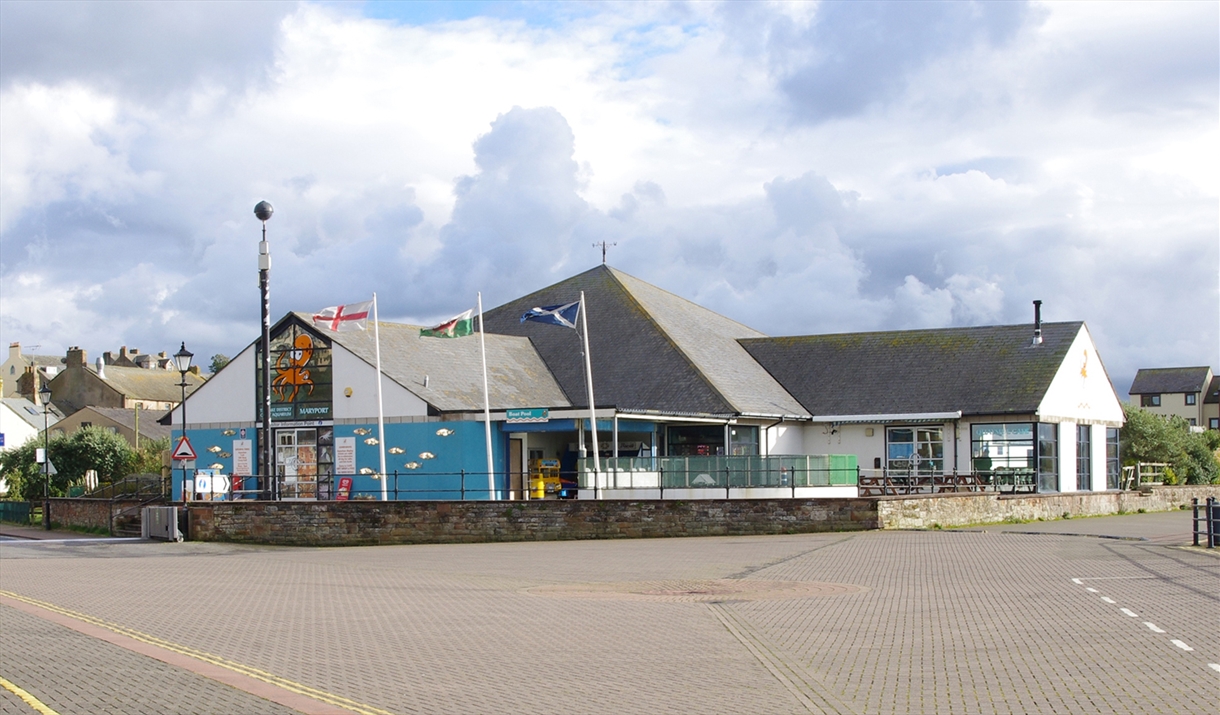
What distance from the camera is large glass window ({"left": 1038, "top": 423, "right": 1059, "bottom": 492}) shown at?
39.1 metres

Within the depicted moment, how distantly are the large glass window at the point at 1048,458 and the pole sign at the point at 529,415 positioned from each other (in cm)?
1641

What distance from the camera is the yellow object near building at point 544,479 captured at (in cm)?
3491

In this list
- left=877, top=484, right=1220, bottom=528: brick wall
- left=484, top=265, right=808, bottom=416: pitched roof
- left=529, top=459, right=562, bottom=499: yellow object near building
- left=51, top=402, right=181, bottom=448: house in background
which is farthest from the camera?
left=51, top=402, right=181, bottom=448: house in background

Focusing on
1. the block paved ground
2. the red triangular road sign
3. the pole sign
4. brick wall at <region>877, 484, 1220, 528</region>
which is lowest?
brick wall at <region>877, 484, 1220, 528</region>

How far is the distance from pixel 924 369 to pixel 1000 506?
1037 centimetres

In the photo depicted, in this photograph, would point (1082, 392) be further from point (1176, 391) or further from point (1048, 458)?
point (1176, 391)

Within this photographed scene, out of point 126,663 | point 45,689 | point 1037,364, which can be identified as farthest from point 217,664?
point 1037,364

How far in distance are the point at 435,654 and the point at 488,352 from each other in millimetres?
30694

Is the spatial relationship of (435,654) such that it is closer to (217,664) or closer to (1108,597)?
(217,664)

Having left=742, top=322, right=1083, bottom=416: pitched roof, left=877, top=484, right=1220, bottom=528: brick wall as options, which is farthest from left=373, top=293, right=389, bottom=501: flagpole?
left=742, top=322, right=1083, bottom=416: pitched roof

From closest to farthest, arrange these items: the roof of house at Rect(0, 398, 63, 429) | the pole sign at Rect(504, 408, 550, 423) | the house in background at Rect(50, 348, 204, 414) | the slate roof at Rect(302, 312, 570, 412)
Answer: the pole sign at Rect(504, 408, 550, 423) < the slate roof at Rect(302, 312, 570, 412) < the roof of house at Rect(0, 398, 63, 429) < the house in background at Rect(50, 348, 204, 414)

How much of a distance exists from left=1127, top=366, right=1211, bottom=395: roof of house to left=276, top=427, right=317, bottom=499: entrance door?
342 ft

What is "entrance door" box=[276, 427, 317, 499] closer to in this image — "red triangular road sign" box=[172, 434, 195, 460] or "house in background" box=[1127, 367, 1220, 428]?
"red triangular road sign" box=[172, 434, 195, 460]

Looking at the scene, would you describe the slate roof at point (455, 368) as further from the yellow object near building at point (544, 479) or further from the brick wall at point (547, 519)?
the brick wall at point (547, 519)
